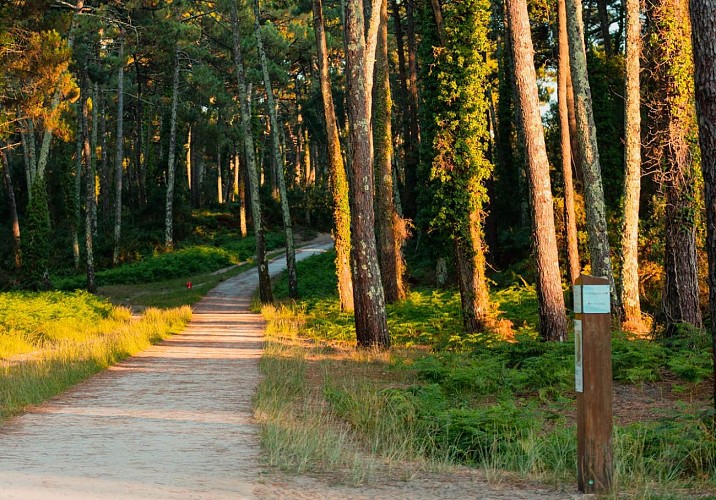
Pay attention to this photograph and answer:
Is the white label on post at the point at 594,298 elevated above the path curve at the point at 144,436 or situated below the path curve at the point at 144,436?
above

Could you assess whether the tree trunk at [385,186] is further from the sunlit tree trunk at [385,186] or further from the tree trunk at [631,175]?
the tree trunk at [631,175]

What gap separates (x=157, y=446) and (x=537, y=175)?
9.63 meters

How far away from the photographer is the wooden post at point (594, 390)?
6098 mm

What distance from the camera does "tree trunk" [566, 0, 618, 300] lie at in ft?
59.3

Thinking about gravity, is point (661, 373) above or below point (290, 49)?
below

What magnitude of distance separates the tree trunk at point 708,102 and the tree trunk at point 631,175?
9.86 m

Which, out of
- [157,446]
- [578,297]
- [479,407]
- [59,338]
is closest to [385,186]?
[59,338]

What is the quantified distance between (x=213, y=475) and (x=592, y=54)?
97.1 ft

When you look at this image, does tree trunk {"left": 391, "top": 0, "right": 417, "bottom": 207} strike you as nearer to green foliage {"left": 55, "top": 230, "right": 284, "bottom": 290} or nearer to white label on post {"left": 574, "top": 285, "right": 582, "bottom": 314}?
green foliage {"left": 55, "top": 230, "right": 284, "bottom": 290}

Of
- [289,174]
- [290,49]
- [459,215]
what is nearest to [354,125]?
[459,215]

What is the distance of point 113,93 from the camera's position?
6444 centimetres

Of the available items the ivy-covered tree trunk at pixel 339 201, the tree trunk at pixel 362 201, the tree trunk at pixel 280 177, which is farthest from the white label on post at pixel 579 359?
the tree trunk at pixel 280 177

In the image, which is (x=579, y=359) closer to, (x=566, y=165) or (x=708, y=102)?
(x=708, y=102)

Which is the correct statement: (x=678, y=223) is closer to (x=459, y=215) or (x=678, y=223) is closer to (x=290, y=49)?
(x=459, y=215)
